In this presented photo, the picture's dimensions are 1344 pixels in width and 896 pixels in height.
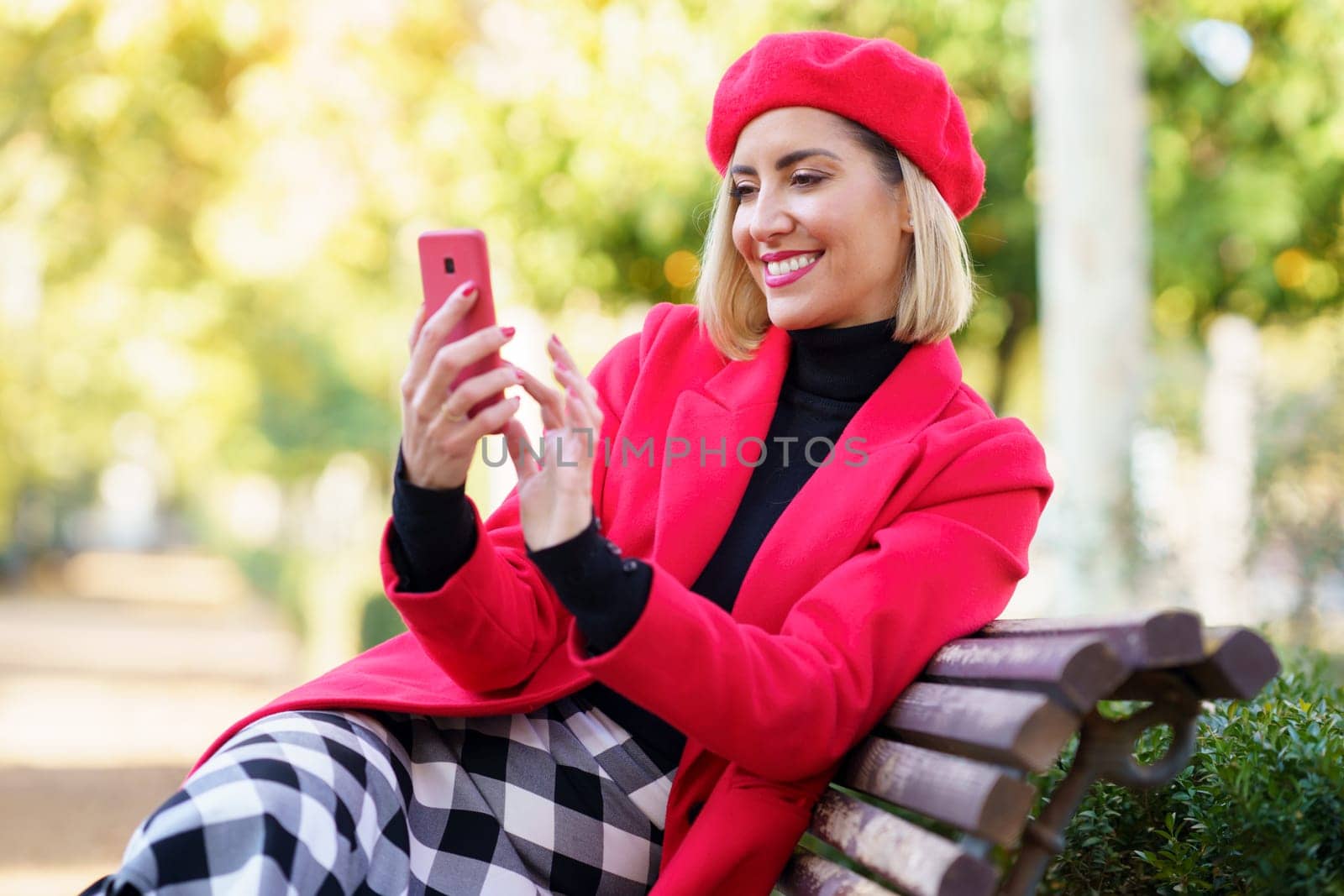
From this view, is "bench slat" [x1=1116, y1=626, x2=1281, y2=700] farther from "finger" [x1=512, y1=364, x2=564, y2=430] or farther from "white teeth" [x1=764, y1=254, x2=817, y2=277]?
"white teeth" [x1=764, y1=254, x2=817, y2=277]

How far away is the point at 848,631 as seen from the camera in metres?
2.12

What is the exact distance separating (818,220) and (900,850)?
1.11m

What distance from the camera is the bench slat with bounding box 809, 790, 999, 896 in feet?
5.74

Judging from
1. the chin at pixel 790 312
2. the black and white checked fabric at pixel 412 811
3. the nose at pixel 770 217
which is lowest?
the black and white checked fabric at pixel 412 811

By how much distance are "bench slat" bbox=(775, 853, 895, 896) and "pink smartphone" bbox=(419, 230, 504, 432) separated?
0.80m

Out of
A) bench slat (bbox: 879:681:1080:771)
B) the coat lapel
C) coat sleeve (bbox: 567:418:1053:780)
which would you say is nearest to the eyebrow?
the coat lapel

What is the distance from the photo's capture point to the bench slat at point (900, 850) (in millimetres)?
1748

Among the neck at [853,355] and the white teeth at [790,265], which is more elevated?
the white teeth at [790,265]

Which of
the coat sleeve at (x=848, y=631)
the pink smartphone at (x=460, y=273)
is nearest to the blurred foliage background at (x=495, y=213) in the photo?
the coat sleeve at (x=848, y=631)

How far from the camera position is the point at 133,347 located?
44.1 feet

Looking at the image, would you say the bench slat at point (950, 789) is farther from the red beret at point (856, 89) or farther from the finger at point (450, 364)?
the red beret at point (856, 89)

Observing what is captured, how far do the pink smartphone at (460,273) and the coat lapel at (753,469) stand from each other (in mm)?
520

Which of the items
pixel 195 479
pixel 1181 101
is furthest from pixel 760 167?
pixel 195 479

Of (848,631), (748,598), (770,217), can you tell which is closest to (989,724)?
(848,631)
